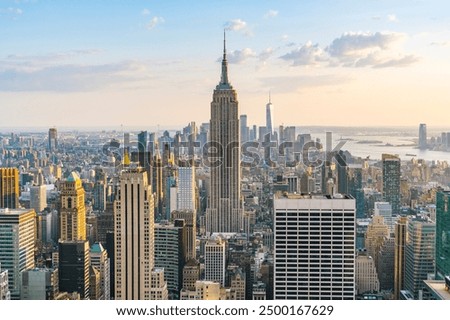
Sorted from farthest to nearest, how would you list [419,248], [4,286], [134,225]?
[134,225] < [419,248] < [4,286]

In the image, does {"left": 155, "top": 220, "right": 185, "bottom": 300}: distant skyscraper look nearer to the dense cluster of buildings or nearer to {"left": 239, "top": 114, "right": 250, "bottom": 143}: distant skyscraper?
the dense cluster of buildings

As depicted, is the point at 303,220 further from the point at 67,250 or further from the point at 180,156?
the point at 67,250

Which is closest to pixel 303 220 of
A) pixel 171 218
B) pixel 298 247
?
pixel 298 247

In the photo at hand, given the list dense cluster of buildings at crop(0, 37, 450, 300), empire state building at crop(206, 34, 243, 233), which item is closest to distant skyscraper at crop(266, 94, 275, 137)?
dense cluster of buildings at crop(0, 37, 450, 300)

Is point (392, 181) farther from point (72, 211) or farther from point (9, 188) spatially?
point (9, 188)

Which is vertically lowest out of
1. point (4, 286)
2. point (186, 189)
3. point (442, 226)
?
point (4, 286)

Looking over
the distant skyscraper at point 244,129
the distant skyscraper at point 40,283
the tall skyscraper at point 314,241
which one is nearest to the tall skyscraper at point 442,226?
the tall skyscraper at point 314,241

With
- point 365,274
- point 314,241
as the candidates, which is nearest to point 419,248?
point 365,274
